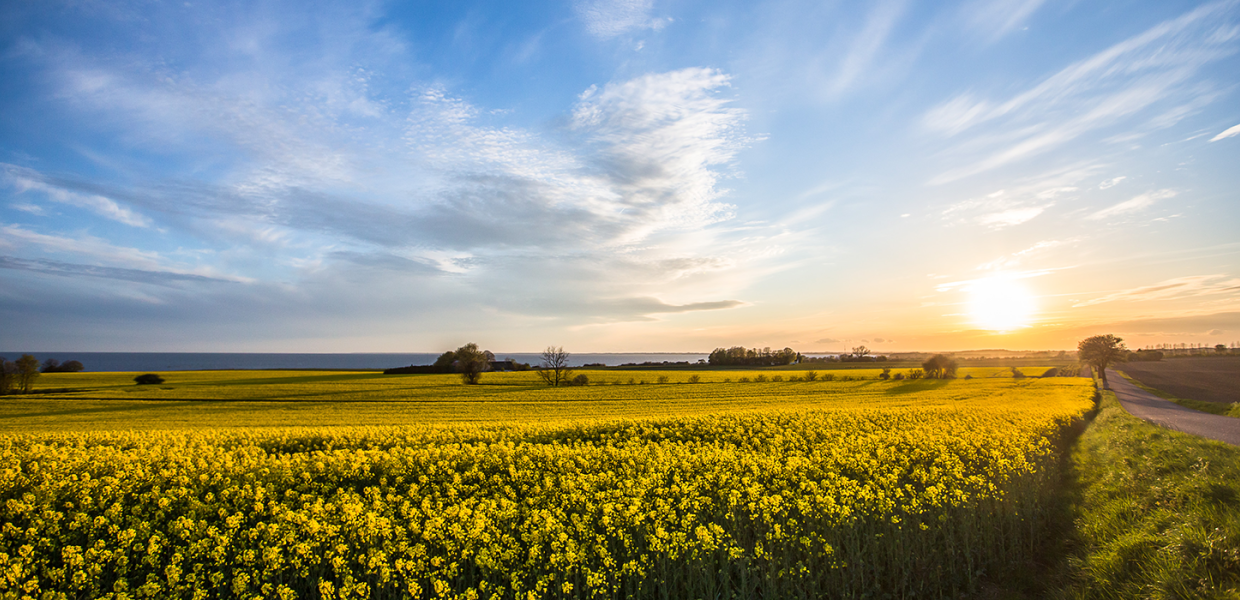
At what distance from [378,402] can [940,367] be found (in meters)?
72.5

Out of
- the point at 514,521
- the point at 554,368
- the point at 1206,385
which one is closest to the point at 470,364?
the point at 554,368

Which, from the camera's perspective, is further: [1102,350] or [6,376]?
[1102,350]

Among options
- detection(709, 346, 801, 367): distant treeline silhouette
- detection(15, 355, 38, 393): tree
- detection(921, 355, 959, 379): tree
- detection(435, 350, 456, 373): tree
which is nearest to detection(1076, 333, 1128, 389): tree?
detection(921, 355, 959, 379): tree

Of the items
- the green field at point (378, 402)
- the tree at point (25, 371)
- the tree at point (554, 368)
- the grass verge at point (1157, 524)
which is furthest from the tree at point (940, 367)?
the tree at point (25, 371)

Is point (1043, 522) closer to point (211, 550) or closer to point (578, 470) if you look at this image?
point (578, 470)

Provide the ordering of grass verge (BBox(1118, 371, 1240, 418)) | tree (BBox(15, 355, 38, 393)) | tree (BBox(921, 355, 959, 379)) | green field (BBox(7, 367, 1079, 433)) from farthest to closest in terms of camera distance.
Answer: tree (BBox(921, 355, 959, 379)) < tree (BBox(15, 355, 38, 393)) < grass verge (BBox(1118, 371, 1240, 418)) < green field (BBox(7, 367, 1079, 433))

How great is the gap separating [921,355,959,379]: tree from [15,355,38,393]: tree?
319ft

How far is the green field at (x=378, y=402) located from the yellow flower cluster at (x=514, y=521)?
11016 mm

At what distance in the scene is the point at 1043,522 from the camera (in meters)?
9.62

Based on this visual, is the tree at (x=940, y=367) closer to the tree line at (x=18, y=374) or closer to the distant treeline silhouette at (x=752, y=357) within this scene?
the distant treeline silhouette at (x=752, y=357)

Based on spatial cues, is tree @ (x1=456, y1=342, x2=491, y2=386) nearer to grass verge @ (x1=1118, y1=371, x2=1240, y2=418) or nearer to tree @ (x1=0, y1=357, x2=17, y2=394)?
tree @ (x1=0, y1=357, x2=17, y2=394)

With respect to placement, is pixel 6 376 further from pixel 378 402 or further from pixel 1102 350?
pixel 1102 350

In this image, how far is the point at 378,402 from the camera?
3825cm

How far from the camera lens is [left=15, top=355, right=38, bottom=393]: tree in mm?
43406
